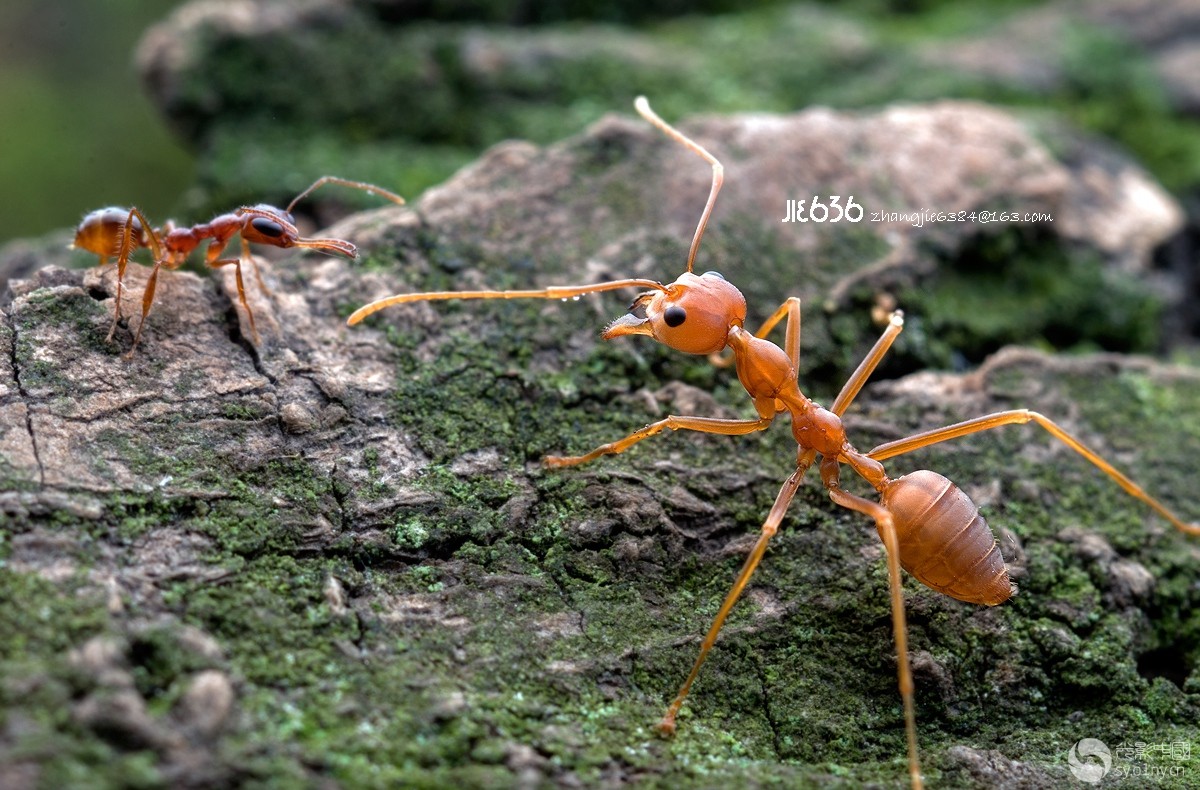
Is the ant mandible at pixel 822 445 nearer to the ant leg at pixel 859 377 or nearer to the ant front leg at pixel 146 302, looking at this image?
the ant leg at pixel 859 377

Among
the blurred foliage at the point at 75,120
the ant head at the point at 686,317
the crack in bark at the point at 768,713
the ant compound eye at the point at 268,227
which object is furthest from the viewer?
the blurred foliage at the point at 75,120

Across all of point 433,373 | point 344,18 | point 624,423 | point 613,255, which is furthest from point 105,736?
point 344,18

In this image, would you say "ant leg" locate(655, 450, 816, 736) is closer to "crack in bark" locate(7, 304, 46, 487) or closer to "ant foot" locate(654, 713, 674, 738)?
"ant foot" locate(654, 713, 674, 738)

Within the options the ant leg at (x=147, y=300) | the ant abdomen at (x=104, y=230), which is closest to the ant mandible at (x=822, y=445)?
the ant leg at (x=147, y=300)

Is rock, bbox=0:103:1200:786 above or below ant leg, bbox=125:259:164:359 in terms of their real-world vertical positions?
below

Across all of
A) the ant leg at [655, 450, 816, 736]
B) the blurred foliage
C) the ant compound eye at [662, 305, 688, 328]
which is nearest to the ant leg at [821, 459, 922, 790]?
the ant leg at [655, 450, 816, 736]

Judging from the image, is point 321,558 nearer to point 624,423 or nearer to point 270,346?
point 270,346
